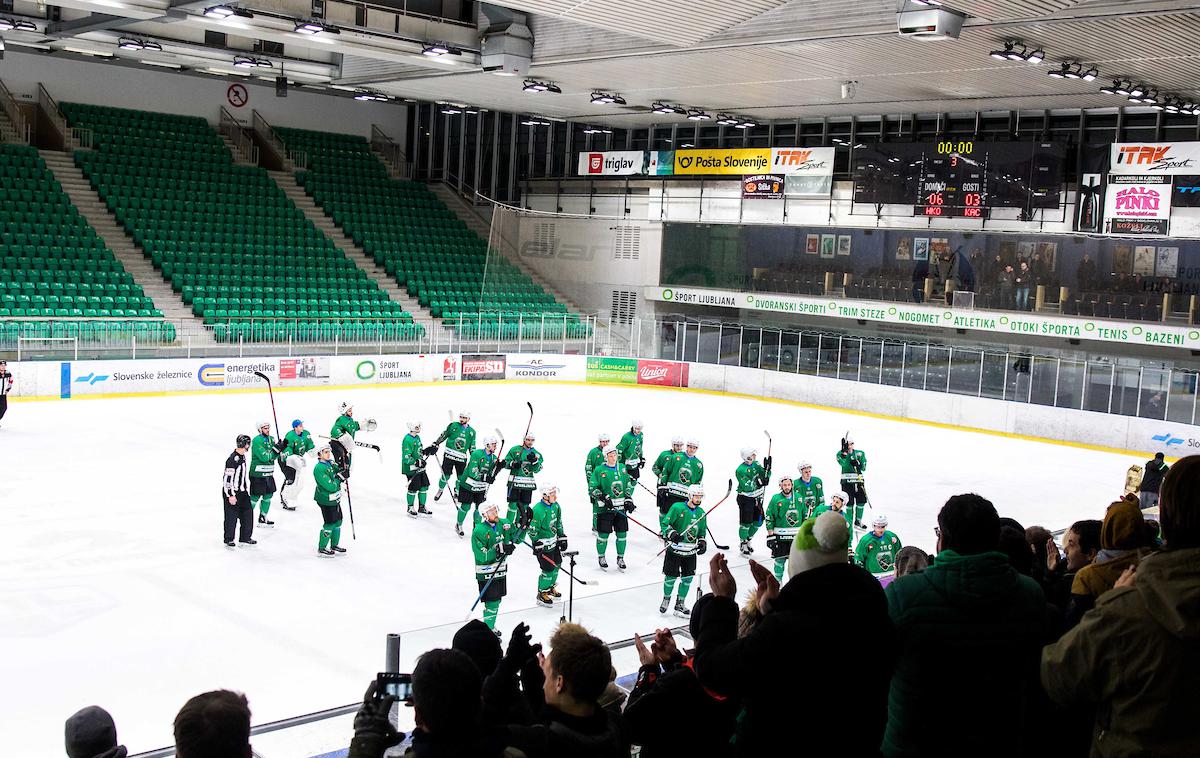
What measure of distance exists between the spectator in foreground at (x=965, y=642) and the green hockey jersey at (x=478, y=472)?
35.8ft

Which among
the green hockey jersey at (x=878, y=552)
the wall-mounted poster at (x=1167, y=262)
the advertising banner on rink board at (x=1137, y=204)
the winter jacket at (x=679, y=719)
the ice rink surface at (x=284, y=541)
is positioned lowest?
the ice rink surface at (x=284, y=541)

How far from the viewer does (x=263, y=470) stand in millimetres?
14000

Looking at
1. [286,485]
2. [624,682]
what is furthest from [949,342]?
[624,682]

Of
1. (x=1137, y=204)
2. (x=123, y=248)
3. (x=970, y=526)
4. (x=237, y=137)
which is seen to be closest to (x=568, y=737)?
(x=970, y=526)

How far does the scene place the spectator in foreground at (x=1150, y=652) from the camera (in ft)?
8.73

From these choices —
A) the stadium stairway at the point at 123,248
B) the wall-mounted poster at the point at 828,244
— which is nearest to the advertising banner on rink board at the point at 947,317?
the wall-mounted poster at the point at 828,244

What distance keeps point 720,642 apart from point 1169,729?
4.45ft

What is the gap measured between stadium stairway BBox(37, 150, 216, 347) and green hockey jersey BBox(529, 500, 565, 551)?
1592cm

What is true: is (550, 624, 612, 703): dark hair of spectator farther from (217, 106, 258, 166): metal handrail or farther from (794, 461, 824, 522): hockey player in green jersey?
(217, 106, 258, 166): metal handrail

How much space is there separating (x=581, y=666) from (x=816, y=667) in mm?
692

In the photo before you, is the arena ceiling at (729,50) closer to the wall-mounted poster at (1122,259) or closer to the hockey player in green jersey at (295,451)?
the wall-mounted poster at (1122,259)

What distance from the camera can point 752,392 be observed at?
96.9ft

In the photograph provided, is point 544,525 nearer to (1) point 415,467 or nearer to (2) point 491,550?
(2) point 491,550

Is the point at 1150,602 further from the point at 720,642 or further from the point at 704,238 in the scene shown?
the point at 704,238
